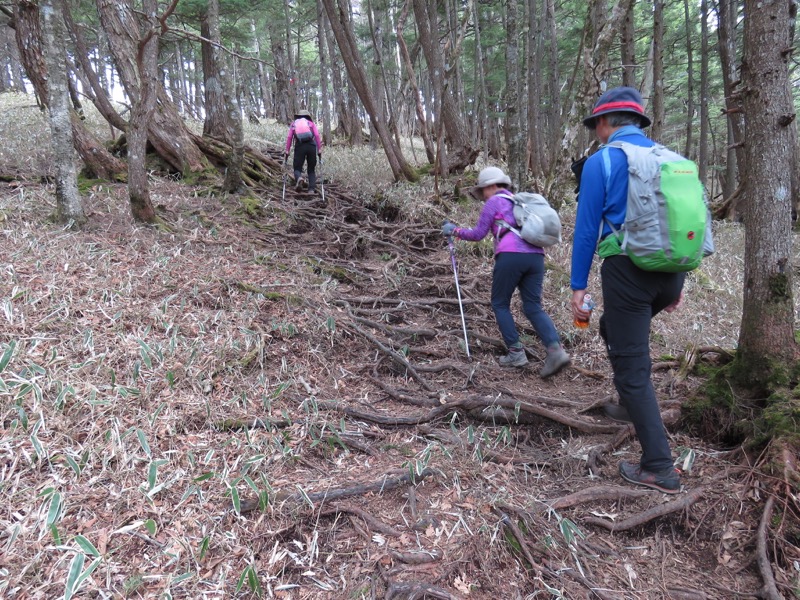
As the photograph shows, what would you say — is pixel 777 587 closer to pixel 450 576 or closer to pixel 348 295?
pixel 450 576

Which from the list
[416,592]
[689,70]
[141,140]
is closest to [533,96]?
[689,70]

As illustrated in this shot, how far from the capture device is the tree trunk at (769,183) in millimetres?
2895

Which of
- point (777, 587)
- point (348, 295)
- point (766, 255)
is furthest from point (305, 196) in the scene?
point (777, 587)

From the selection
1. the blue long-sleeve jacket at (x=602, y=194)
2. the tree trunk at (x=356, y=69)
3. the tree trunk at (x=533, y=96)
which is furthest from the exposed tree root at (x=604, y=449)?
the tree trunk at (x=533, y=96)

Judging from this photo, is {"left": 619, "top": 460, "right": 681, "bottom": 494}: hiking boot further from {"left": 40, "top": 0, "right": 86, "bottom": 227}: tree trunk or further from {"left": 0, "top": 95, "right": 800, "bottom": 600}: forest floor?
{"left": 40, "top": 0, "right": 86, "bottom": 227}: tree trunk

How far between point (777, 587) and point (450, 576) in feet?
4.83

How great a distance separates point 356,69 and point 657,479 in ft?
32.4

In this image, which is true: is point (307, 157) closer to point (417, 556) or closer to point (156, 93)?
point (156, 93)

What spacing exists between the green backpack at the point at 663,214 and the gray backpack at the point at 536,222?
165cm

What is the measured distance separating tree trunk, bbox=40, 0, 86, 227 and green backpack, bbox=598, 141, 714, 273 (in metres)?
5.80

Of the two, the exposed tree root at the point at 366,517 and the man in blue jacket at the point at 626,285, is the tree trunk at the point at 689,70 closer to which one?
the man in blue jacket at the point at 626,285

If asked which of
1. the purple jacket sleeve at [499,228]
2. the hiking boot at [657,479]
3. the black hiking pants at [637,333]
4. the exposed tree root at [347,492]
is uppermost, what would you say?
the purple jacket sleeve at [499,228]

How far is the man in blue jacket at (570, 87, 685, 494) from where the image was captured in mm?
2670

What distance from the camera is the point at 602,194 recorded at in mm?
2713
